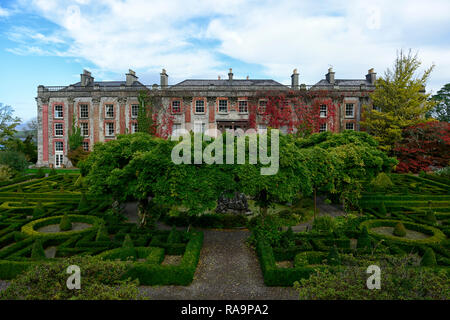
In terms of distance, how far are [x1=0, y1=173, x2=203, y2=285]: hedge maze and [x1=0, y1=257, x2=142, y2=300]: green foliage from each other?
1.97 meters

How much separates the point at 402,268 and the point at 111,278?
724 cm

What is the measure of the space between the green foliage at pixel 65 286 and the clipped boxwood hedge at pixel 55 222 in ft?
23.9

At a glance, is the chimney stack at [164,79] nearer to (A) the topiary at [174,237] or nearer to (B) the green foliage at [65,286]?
(A) the topiary at [174,237]

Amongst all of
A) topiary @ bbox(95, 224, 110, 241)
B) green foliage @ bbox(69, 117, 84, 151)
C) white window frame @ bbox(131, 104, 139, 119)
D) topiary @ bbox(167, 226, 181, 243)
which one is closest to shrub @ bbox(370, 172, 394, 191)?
topiary @ bbox(167, 226, 181, 243)

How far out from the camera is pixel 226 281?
9.57 meters

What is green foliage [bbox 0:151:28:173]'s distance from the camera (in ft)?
93.7

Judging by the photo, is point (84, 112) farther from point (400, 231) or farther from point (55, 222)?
point (400, 231)

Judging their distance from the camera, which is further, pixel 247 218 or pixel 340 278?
pixel 247 218

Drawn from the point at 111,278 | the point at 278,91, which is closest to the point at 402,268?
the point at 111,278

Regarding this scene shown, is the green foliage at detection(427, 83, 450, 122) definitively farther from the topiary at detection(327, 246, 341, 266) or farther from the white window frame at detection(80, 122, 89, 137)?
the white window frame at detection(80, 122, 89, 137)

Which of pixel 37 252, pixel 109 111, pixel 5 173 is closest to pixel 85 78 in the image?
pixel 109 111

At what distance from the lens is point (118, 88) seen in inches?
1457

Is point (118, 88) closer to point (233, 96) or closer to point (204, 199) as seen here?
point (233, 96)

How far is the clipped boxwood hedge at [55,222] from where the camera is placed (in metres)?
12.9
